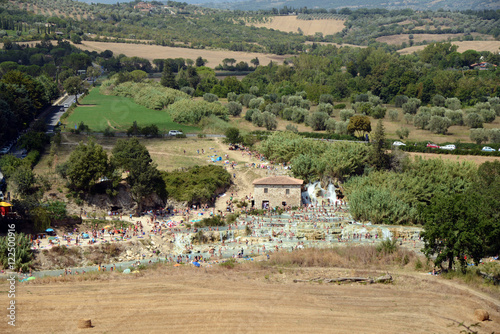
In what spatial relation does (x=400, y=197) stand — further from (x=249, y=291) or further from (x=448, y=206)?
(x=249, y=291)

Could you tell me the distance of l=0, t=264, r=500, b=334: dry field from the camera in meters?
27.4

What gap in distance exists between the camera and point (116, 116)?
83812mm

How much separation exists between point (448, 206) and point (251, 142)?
35.5 meters

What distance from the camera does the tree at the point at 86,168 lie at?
153 feet

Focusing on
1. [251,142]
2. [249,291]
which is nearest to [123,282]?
[249,291]

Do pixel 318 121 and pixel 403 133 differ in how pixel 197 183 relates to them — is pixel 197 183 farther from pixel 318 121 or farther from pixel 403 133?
pixel 403 133

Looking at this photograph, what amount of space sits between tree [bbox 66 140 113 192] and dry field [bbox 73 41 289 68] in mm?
108737

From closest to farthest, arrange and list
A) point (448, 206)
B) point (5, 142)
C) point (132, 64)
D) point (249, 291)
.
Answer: point (249, 291), point (448, 206), point (5, 142), point (132, 64)

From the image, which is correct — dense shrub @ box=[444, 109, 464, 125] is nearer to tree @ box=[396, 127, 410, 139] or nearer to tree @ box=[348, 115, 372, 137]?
tree @ box=[396, 127, 410, 139]

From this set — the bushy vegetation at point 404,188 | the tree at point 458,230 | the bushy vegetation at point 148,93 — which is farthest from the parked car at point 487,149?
the bushy vegetation at point 148,93

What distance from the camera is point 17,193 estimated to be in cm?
4531

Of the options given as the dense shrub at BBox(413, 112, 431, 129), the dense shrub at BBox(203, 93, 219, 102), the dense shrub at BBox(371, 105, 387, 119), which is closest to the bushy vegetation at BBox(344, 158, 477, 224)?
the dense shrub at BBox(413, 112, 431, 129)

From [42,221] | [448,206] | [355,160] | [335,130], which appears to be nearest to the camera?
[448,206]

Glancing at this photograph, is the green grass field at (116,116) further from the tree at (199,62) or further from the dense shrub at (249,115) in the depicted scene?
the tree at (199,62)
